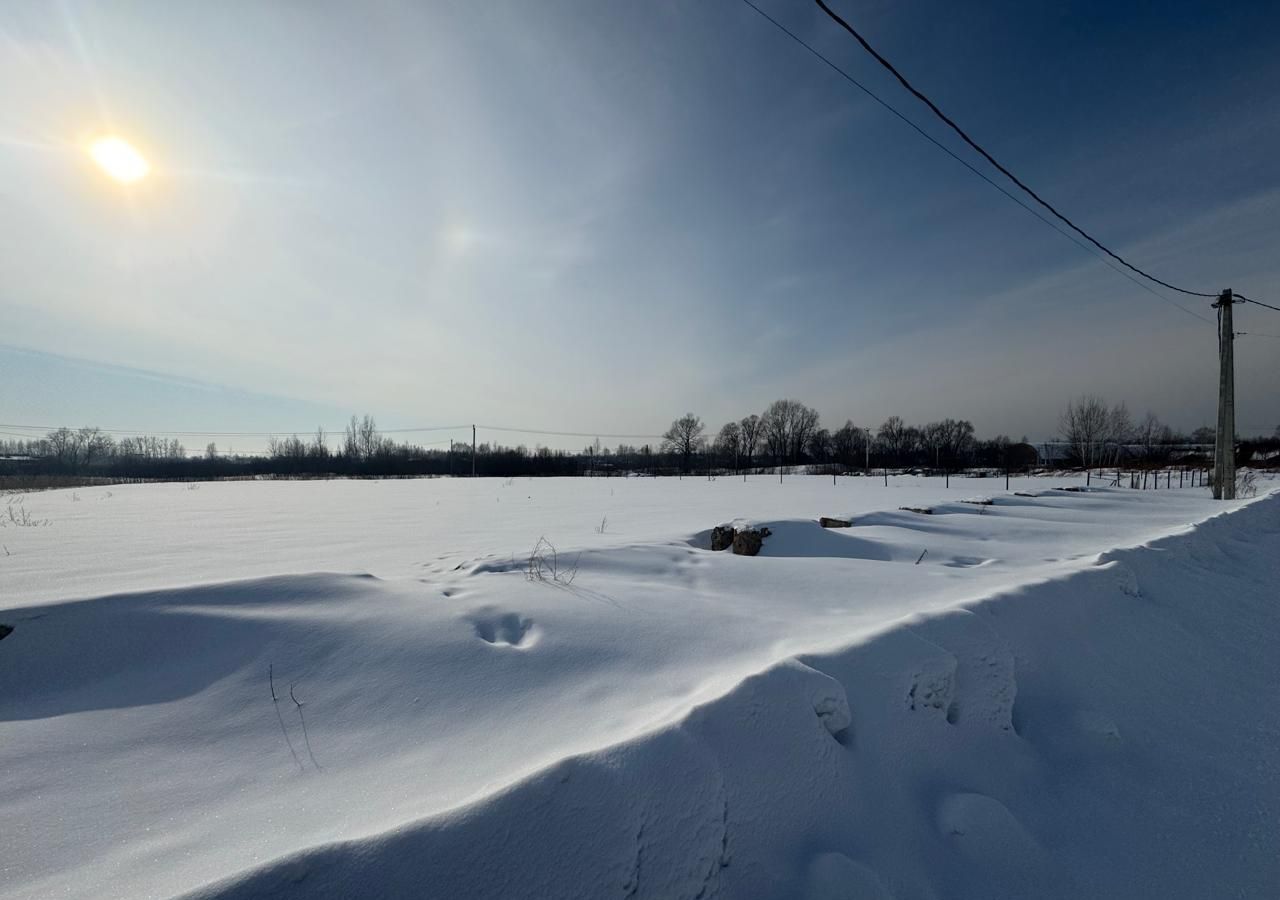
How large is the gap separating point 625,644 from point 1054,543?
7047 millimetres

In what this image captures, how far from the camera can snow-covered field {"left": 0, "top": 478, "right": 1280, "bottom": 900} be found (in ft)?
4.31

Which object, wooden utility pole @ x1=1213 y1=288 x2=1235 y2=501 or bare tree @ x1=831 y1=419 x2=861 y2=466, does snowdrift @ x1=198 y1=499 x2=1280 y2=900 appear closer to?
wooden utility pole @ x1=1213 y1=288 x2=1235 y2=501

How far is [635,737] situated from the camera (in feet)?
5.12

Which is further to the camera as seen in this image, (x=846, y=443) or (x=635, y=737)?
(x=846, y=443)

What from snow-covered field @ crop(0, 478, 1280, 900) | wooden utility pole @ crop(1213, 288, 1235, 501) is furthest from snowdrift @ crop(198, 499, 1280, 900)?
wooden utility pole @ crop(1213, 288, 1235, 501)

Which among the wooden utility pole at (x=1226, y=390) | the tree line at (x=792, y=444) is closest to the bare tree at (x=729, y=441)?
the tree line at (x=792, y=444)

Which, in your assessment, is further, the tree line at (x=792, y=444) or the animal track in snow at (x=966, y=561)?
the tree line at (x=792, y=444)

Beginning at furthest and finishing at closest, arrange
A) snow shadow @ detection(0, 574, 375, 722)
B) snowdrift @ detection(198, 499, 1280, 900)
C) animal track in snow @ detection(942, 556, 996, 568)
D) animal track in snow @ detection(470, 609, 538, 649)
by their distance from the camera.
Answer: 1. animal track in snow @ detection(942, 556, 996, 568)
2. animal track in snow @ detection(470, 609, 538, 649)
3. snow shadow @ detection(0, 574, 375, 722)
4. snowdrift @ detection(198, 499, 1280, 900)

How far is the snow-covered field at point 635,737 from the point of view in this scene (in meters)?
1.31

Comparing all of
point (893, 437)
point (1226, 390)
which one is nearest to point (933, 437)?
point (893, 437)

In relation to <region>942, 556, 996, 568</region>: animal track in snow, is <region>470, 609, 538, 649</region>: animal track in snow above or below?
above

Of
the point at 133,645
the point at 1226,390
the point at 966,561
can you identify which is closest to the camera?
the point at 133,645

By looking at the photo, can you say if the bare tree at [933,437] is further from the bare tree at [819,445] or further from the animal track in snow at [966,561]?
the animal track in snow at [966,561]

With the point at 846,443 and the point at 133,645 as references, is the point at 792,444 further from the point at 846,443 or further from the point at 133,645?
the point at 133,645
